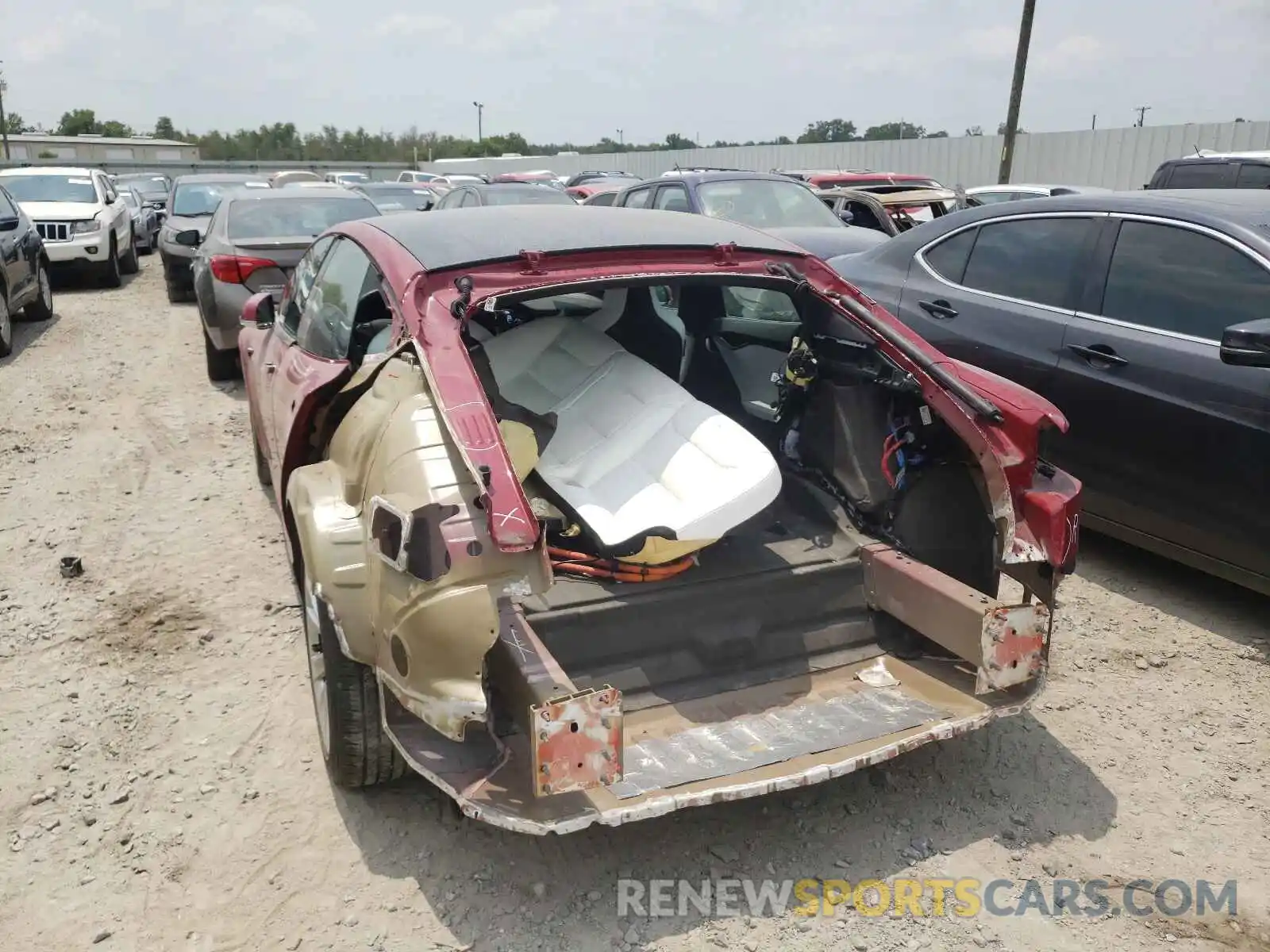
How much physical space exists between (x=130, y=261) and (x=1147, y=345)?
16.1m

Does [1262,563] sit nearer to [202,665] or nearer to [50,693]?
[202,665]

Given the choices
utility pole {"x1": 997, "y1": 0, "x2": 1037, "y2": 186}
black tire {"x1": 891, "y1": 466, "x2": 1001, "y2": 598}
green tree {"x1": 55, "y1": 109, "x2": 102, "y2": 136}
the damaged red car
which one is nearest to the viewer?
the damaged red car

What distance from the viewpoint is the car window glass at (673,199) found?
372 inches

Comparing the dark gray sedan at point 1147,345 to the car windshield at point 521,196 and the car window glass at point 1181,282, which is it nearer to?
the car window glass at point 1181,282

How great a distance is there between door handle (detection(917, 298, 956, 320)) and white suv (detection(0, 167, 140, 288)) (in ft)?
41.7

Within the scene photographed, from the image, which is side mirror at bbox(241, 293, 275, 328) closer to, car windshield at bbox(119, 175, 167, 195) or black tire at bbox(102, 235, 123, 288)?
black tire at bbox(102, 235, 123, 288)

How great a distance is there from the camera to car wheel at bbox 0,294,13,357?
972 centimetres

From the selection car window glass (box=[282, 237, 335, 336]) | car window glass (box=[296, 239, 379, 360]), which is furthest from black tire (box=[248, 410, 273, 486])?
car window glass (box=[296, 239, 379, 360])

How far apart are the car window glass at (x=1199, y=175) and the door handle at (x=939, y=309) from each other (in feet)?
24.0

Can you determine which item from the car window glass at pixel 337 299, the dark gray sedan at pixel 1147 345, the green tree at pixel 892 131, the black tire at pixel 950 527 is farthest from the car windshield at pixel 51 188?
the green tree at pixel 892 131

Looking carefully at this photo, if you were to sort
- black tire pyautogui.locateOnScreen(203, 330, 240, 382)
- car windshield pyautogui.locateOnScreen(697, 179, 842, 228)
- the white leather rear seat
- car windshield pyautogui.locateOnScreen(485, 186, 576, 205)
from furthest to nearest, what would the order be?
car windshield pyautogui.locateOnScreen(485, 186, 576, 205) < car windshield pyautogui.locateOnScreen(697, 179, 842, 228) < black tire pyautogui.locateOnScreen(203, 330, 240, 382) < the white leather rear seat

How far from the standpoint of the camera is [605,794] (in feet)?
8.42

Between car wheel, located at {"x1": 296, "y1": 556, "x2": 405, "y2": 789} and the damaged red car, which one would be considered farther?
car wheel, located at {"x1": 296, "y1": 556, "x2": 405, "y2": 789}

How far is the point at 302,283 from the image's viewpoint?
4566 mm
